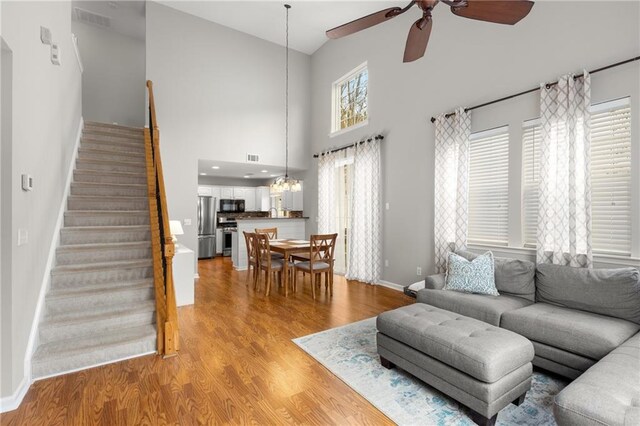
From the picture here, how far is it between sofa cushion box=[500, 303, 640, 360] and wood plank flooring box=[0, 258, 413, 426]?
140cm

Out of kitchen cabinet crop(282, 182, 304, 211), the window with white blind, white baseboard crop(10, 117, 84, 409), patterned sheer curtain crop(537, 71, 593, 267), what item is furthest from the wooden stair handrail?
kitchen cabinet crop(282, 182, 304, 211)

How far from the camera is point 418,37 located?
8.18ft

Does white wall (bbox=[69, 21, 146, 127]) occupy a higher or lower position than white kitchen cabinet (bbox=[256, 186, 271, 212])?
higher

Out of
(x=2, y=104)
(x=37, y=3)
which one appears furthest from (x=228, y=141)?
(x=2, y=104)

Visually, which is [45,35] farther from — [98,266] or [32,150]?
[98,266]

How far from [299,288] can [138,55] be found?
6.78m

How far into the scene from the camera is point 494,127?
3689 millimetres

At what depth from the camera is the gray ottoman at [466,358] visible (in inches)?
71.0

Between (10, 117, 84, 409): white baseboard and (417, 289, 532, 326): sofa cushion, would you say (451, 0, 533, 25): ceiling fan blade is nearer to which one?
(417, 289, 532, 326): sofa cushion

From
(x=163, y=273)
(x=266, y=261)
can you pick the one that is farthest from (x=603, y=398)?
(x=266, y=261)

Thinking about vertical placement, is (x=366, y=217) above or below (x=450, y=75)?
below

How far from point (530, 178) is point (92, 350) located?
458cm

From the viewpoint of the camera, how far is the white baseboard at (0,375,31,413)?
1.97 metres

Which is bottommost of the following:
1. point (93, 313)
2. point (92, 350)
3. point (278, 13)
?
→ point (92, 350)
